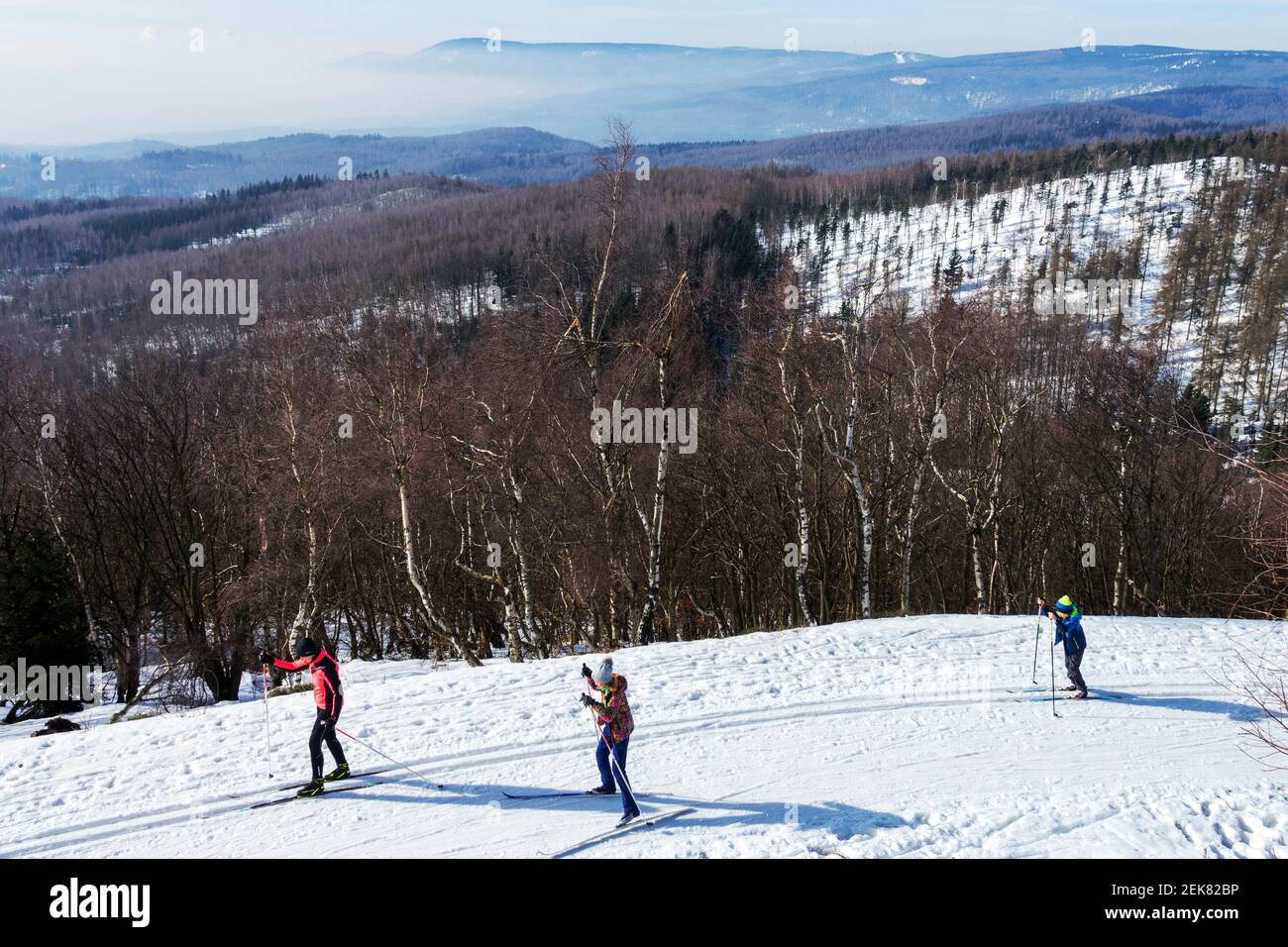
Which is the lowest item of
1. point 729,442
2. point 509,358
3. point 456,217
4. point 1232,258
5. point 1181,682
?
point 1181,682

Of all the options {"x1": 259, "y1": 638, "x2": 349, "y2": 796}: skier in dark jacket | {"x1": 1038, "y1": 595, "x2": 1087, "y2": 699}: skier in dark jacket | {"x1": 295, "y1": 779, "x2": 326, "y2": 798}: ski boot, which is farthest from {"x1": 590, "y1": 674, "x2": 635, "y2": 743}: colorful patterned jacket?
{"x1": 1038, "y1": 595, "x2": 1087, "y2": 699}: skier in dark jacket

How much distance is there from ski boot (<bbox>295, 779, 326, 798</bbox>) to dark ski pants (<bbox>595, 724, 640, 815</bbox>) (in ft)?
11.0

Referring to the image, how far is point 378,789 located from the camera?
9828 mm

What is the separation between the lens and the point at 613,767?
9234mm

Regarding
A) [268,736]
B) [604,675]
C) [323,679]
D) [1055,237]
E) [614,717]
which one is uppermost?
[1055,237]

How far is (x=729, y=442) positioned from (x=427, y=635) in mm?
13507

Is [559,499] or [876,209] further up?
[876,209]

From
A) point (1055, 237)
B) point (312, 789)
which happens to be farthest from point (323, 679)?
point (1055, 237)

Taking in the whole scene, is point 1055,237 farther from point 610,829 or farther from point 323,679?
point 323,679

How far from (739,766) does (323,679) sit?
5.30 meters

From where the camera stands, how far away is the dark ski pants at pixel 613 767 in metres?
8.74

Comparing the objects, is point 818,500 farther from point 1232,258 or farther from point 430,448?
point 1232,258

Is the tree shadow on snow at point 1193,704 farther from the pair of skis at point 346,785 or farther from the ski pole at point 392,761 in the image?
the pair of skis at point 346,785

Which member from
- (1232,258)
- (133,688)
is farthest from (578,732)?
(1232,258)
